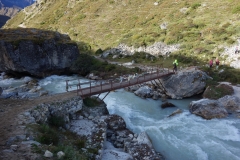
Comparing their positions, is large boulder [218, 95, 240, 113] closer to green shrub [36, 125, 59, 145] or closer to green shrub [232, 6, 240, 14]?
green shrub [36, 125, 59, 145]

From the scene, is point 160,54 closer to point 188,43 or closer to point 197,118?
point 188,43

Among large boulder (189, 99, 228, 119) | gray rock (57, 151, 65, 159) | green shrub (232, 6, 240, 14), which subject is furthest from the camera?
green shrub (232, 6, 240, 14)

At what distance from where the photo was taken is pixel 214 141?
13.3m

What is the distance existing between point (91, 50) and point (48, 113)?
4183cm

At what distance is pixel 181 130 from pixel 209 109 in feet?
12.9

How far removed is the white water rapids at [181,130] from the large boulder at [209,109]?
1.49 feet

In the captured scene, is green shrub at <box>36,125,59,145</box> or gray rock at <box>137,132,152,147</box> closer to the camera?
green shrub at <box>36,125,59,145</box>

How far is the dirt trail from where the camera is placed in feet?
28.9

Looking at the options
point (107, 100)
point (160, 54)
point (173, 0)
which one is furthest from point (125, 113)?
point (173, 0)

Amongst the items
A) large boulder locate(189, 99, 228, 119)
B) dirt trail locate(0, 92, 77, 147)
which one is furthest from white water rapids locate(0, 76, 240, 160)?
dirt trail locate(0, 92, 77, 147)

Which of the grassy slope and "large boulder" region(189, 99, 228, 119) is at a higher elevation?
the grassy slope

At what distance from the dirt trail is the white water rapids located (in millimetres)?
6055

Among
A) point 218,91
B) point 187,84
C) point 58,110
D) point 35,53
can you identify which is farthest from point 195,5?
point 58,110

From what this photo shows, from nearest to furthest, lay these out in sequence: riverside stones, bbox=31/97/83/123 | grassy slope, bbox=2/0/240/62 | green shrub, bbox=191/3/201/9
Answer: riverside stones, bbox=31/97/83/123 < grassy slope, bbox=2/0/240/62 < green shrub, bbox=191/3/201/9
